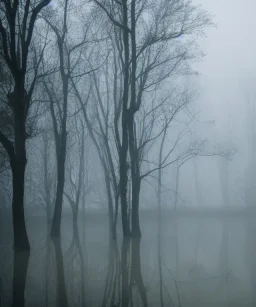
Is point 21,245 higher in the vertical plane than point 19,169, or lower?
lower

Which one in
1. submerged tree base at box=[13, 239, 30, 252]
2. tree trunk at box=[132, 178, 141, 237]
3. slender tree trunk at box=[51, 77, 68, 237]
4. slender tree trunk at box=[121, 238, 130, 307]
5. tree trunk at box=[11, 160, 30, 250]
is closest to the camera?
slender tree trunk at box=[121, 238, 130, 307]

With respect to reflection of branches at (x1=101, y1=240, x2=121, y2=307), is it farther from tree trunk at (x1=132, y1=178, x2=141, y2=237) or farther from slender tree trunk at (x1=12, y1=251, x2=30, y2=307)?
tree trunk at (x1=132, y1=178, x2=141, y2=237)

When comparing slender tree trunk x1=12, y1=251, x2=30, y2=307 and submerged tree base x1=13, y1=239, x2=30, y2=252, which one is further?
submerged tree base x1=13, y1=239, x2=30, y2=252

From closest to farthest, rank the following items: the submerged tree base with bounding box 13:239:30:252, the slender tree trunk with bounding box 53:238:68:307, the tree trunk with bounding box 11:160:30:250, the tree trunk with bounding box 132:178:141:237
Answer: the slender tree trunk with bounding box 53:238:68:307, the tree trunk with bounding box 11:160:30:250, the submerged tree base with bounding box 13:239:30:252, the tree trunk with bounding box 132:178:141:237

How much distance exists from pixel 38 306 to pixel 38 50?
1437 cm

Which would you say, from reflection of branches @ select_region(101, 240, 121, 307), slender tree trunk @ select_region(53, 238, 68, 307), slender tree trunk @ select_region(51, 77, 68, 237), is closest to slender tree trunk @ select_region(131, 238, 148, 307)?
reflection of branches @ select_region(101, 240, 121, 307)

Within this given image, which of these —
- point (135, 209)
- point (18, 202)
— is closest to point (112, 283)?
point (18, 202)

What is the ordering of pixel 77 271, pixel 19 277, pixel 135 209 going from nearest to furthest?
pixel 19 277 < pixel 77 271 < pixel 135 209

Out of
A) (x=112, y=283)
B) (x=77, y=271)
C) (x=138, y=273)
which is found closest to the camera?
(x=112, y=283)

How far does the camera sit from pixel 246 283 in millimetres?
7402

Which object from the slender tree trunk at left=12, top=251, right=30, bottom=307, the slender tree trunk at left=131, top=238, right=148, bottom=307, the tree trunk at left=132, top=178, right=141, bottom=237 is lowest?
the slender tree trunk at left=131, top=238, right=148, bottom=307

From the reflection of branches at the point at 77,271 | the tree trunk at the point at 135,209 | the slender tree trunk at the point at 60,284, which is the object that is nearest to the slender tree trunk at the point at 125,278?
the reflection of branches at the point at 77,271

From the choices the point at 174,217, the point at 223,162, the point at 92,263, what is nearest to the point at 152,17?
the point at 92,263

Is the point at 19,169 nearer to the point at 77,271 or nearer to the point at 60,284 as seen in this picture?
the point at 77,271
